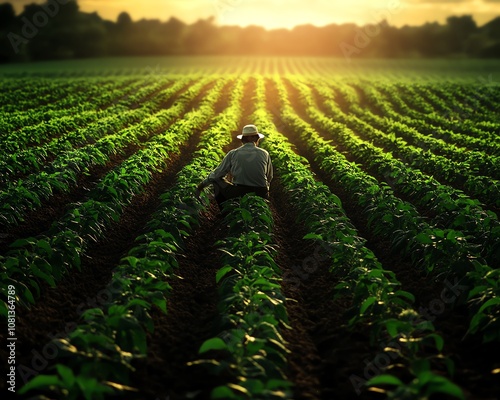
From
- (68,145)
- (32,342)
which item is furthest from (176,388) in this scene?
(68,145)

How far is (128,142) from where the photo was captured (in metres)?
16.9

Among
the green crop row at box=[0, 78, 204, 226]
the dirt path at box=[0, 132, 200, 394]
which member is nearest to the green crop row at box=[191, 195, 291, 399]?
the dirt path at box=[0, 132, 200, 394]

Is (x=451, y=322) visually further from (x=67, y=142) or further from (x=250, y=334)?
(x=67, y=142)

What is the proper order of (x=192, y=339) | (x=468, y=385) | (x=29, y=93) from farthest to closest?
→ (x=29, y=93), (x=192, y=339), (x=468, y=385)

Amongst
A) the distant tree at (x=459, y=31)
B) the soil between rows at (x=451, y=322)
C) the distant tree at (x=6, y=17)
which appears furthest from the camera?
the distant tree at (x=459, y=31)

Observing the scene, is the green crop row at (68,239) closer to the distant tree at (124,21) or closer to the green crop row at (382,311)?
the green crop row at (382,311)

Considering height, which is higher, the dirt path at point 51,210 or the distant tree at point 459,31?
the distant tree at point 459,31

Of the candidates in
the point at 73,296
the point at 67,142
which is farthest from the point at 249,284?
the point at 67,142

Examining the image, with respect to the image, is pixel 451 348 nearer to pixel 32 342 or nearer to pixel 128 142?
pixel 32 342

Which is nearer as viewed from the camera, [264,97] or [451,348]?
[451,348]

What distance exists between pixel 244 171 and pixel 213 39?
3604 inches

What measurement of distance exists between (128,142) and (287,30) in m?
94.6

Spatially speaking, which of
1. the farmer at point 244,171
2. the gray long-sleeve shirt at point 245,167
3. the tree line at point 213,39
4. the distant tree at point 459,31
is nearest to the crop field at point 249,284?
the farmer at point 244,171

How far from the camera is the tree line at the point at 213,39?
78.1 meters
